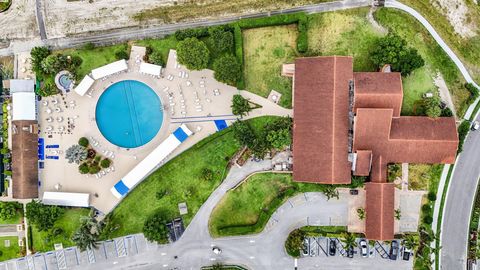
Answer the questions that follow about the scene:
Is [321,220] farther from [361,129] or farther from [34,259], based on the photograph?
[34,259]

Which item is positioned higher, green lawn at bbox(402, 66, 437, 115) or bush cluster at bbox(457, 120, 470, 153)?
green lawn at bbox(402, 66, 437, 115)

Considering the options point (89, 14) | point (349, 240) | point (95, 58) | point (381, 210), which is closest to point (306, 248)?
point (349, 240)

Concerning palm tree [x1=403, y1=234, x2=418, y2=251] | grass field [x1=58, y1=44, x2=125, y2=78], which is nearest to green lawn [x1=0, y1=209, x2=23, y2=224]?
grass field [x1=58, y1=44, x2=125, y2=78]

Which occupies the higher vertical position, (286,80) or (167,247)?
(286,80)

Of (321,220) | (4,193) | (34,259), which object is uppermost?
(4,193)

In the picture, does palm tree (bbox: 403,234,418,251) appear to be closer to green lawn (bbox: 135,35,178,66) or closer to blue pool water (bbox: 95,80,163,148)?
blue pool water (bbox: 95,80,163,148)

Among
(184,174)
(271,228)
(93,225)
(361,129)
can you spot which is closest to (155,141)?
(184,174)
